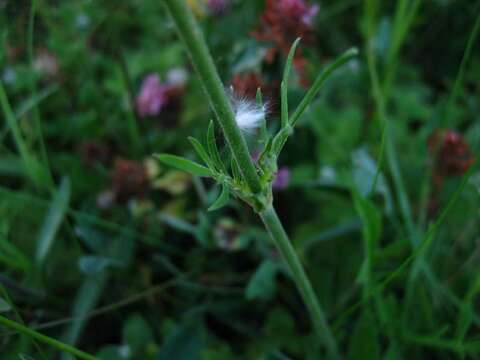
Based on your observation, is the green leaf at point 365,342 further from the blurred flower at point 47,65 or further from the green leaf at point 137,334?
the blurred flower at point 47,65

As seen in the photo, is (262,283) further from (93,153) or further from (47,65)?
(47,65)

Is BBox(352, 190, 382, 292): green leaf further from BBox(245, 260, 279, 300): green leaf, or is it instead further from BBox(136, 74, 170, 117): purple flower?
BBox(136, 74, 170, 117): purple flower

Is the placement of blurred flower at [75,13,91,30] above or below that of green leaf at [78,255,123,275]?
above

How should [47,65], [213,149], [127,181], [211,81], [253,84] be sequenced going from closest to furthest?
1. [211,81]
2. [213,149]
3. [253,84]
4. [127,181]
5. [47,65]

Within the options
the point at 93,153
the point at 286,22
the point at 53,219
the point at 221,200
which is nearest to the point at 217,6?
the point at 286,22

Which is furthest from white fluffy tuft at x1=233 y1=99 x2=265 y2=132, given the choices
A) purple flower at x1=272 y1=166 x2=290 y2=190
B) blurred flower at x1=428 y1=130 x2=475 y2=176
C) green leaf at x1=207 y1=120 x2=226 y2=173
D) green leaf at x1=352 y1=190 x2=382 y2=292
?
blurred flower at x1=428 y1=130 x2=475 y2=176

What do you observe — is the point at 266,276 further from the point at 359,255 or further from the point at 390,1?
the point at 390,1
